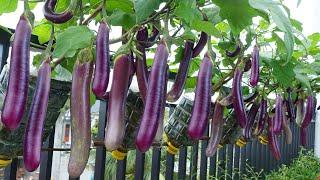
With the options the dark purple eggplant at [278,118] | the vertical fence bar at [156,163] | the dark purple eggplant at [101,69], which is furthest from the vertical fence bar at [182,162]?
the dark purple eggplant at [101,69]

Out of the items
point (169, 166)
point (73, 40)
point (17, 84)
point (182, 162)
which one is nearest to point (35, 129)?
point (17, 84)

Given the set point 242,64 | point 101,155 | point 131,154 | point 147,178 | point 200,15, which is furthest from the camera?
point 147,178

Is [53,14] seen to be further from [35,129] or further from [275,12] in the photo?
[275,12]

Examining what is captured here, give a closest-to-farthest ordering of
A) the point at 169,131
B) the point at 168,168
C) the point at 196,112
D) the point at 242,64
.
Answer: the point at 196,112 < the point at 242,64 < the point at 169,131 < the point at 168,168

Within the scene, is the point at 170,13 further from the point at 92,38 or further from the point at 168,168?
the point at 168,168

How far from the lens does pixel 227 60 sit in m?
0.92

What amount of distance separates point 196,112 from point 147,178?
3.29 metres

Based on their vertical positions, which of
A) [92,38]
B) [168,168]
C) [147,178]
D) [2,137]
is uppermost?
[92,38]

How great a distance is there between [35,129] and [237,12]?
0.88ft

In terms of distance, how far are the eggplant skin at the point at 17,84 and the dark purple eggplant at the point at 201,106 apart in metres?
0.16

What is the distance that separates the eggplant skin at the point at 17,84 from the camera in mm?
341

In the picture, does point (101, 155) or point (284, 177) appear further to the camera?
point (284, 177)

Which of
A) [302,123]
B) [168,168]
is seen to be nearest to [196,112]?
[302,123]

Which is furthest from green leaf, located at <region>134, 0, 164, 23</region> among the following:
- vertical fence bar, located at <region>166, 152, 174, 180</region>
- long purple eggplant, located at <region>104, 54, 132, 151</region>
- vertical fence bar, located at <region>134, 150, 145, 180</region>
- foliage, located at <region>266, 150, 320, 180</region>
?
foliage, located at <region>266, 150, 320, 180</region>
